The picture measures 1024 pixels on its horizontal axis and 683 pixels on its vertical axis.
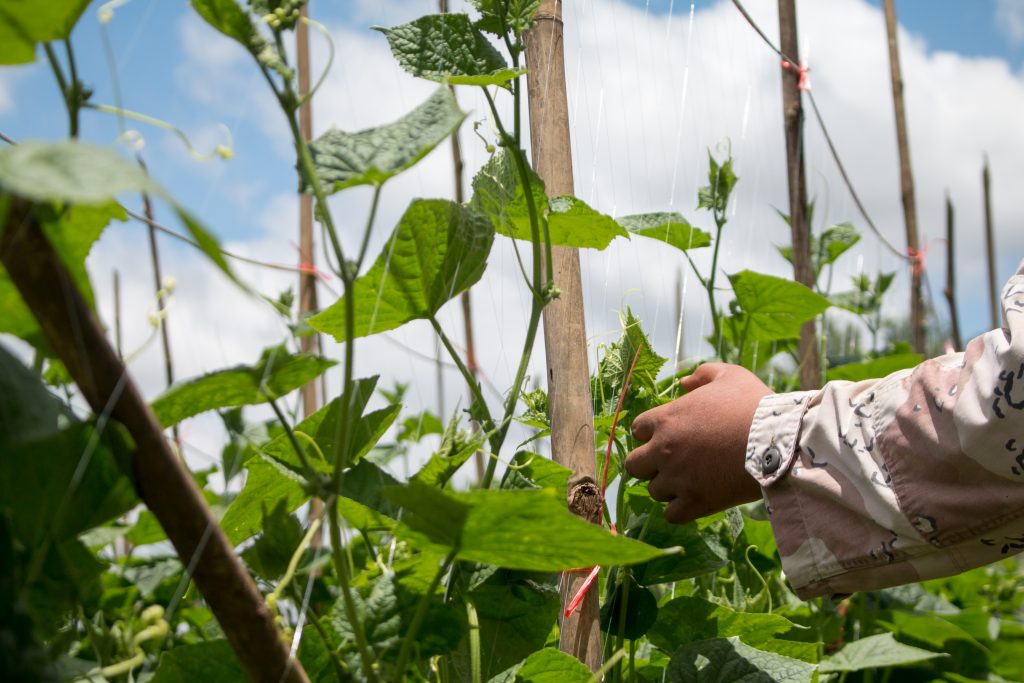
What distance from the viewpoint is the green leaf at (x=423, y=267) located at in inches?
18.4

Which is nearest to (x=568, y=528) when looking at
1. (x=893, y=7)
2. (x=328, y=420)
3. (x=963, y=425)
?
(x=328, y=420)

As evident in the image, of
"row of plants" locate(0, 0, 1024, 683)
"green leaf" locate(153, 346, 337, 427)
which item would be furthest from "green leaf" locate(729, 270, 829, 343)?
"green leaf" locate(153, 346, 337, 427)

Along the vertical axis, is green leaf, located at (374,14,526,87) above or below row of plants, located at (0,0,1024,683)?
above

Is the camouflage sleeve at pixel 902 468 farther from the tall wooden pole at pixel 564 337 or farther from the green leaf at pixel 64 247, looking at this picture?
the green leaf at pixel 64 247

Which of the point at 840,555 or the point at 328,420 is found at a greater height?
the point at 328,420

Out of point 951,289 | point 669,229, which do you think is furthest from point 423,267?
point 951,289

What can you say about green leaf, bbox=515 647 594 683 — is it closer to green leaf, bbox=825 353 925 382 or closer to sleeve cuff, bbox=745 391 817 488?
sleeve cuff, bbox=745 391 817 488

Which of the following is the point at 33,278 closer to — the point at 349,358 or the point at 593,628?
the point at 349,358

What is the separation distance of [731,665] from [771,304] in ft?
1.68

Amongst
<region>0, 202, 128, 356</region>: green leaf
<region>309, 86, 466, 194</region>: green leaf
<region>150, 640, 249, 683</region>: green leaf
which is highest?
<region>309, 86, 466, 194</region>: green leaf

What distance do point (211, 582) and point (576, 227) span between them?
13.4 inches

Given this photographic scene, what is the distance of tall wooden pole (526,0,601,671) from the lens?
571 millimetres

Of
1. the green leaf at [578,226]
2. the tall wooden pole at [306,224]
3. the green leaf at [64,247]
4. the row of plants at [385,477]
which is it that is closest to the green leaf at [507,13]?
the row of plants at [385,477]

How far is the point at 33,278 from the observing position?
0.27 m
